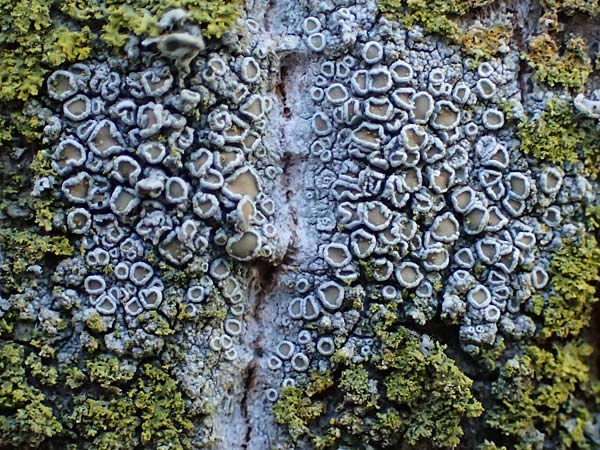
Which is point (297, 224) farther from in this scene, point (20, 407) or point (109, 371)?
point (20, 407)

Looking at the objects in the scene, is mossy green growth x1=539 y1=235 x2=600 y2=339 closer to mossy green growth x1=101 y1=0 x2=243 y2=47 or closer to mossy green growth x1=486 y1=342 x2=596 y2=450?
mossy green growth x1=486 y1=342 x2=596 y2=450

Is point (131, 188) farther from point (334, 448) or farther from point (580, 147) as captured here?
point (580, 147)

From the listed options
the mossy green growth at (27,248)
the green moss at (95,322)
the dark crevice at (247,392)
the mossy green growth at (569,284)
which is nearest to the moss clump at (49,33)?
the mossy green growth at (27,248)

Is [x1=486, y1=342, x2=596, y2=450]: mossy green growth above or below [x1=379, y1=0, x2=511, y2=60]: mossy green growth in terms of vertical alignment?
below

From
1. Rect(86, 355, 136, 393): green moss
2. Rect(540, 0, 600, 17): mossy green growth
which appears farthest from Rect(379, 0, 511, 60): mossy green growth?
Rect(86, 355, 136, 393): green moss

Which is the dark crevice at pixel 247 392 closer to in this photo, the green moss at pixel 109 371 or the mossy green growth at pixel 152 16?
the green moss at pixel 109 371
